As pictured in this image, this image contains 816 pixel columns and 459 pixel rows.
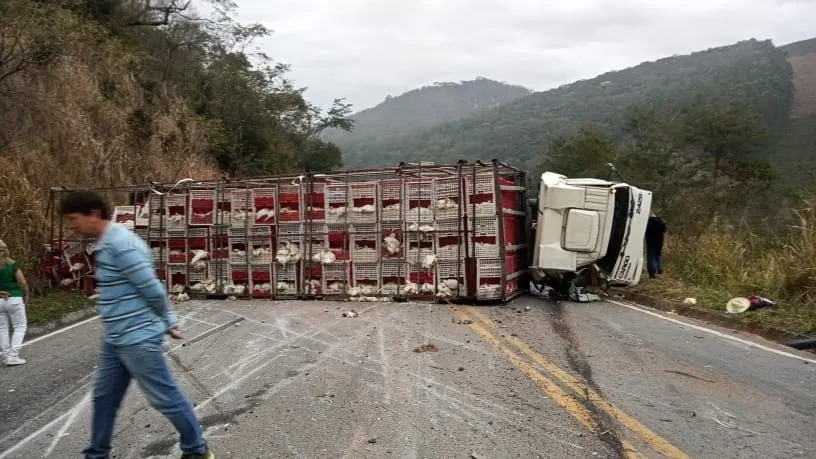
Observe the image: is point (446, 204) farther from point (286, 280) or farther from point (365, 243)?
point (286, 280)

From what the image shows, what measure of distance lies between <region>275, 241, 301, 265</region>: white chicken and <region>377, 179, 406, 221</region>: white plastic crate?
1753mm

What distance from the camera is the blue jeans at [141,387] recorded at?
3832mm

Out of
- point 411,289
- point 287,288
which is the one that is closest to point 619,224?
point 411,289

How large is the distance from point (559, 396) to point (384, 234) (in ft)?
20.3

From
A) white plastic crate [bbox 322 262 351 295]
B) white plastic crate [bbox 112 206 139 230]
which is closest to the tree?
white plastic crate [bbox 322 262 351 295]

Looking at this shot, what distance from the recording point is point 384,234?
37.0 ft

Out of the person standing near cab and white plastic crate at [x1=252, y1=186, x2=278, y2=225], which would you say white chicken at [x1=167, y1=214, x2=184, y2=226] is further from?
the person standing near cab

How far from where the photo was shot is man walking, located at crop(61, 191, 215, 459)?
3.81 m

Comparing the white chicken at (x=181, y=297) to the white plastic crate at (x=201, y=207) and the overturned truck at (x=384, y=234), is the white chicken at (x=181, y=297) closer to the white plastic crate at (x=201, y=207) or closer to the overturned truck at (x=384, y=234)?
the overturned truck at (x=384, y=234)

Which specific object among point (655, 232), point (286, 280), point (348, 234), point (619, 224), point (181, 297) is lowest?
point (181, 297)

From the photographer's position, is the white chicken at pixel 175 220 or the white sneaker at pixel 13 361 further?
the white chicken at pixel 175 220

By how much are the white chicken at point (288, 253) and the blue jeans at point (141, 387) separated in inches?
300

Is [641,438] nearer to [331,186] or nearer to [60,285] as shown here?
[331,186]

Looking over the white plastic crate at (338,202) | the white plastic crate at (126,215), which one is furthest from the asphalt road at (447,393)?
the white plastic crate at (126,215)
